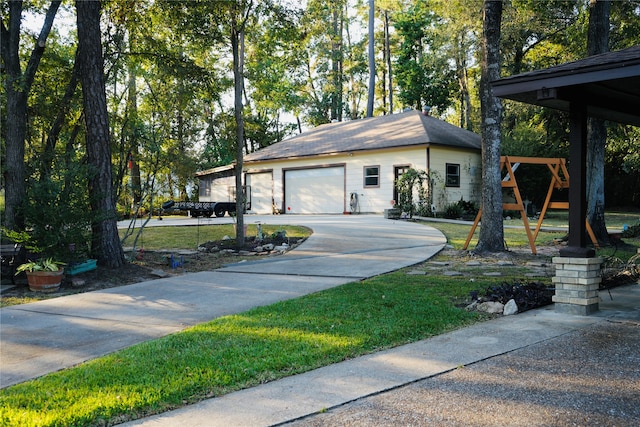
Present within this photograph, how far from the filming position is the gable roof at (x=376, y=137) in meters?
21.6

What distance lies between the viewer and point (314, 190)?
82.2 feet

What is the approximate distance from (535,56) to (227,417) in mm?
27989

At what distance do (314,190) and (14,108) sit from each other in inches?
655

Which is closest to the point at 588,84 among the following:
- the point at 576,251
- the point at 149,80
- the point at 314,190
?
the point at 576,251

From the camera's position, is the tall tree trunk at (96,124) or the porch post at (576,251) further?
the tall tree trunk at (96,124)

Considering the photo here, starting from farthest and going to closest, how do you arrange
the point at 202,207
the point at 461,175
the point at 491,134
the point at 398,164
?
the point at 202,207 < the point at 461,175 < the point at 398,164 < the point at 491,134

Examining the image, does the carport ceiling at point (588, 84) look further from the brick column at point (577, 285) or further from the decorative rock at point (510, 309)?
the decorative rock at point (510, 309)

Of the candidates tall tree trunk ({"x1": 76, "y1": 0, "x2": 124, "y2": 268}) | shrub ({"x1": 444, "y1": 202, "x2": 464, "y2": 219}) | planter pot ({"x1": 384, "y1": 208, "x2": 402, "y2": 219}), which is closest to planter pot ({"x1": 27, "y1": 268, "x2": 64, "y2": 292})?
tall tree trunk ({"x1": 76, "y1": 0, "x2": 124, "y2": 268})

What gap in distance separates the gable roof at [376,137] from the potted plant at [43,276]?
15761 mm

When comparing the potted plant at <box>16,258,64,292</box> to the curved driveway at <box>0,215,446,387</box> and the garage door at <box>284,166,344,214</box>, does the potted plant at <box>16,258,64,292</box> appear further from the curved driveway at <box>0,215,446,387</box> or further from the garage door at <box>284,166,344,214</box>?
the garage door at <box>284,166,344,214</box>

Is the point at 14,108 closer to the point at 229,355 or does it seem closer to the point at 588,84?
the point at 229,355

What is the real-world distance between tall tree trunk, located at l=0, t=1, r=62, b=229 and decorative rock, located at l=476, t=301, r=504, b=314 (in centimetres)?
783

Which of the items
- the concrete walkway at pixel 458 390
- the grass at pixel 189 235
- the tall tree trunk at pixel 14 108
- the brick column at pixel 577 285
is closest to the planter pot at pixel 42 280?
the tall tree trunk at pixel 14 108

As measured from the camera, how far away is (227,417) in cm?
291
